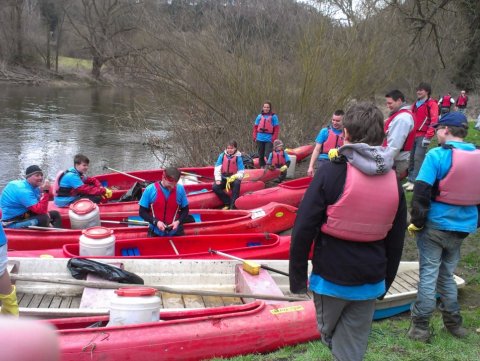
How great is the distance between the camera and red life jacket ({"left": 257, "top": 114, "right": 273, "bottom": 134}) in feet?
34.7

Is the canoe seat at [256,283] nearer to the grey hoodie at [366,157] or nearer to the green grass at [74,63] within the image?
the grey hoodie at [366,157]

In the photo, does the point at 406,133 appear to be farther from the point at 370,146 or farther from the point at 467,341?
the point at 370,146

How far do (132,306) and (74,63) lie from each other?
38.7 meters

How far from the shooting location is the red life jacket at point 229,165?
8516 mm

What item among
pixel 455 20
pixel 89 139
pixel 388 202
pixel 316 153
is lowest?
pixel 89 139

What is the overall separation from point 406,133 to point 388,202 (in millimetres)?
3794

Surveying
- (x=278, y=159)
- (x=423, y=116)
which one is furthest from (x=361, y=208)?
(x=278, y=159)

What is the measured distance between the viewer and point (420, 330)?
11.6ft

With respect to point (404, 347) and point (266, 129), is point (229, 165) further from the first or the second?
point (404, 347)

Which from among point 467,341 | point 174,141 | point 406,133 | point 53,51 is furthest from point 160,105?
point 53,51

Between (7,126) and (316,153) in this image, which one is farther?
(7,126)

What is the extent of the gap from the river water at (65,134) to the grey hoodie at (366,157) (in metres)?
10.9

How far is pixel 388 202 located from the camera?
7.55 ft

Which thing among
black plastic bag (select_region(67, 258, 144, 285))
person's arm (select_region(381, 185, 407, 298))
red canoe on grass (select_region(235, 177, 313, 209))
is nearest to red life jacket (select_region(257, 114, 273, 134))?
red canoe on grass (select_region(235, 177, 313, 209))
